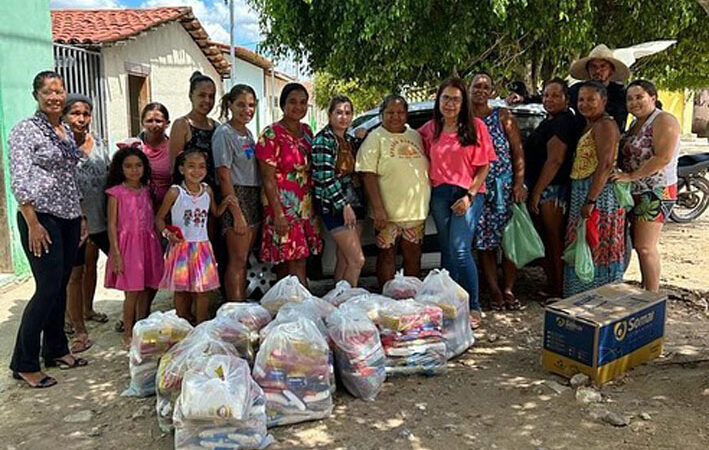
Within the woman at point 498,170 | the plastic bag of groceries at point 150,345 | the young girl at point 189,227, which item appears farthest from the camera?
the woman at point 498,170

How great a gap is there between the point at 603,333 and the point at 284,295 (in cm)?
187

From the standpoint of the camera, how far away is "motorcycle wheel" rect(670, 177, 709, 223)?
355 inches

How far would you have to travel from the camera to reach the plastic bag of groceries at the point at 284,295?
384 cm

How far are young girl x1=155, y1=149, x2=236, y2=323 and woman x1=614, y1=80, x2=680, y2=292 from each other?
9.15 feet

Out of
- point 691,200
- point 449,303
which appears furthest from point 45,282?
point 691,200

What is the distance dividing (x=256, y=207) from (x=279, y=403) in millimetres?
1540

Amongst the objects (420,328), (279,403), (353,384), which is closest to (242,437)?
(279,403)

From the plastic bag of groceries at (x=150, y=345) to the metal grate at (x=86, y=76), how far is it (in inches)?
227

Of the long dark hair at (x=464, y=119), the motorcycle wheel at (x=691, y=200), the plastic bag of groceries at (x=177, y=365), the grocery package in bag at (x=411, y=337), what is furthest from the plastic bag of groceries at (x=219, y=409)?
the motorcycle wheel at (x=691, y=200)

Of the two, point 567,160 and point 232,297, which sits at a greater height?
point 567,160

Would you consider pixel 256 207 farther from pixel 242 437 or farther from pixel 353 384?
pixel 242 437

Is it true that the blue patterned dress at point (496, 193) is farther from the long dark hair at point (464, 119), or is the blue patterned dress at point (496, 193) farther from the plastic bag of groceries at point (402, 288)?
the plastic bag of groceries at point (402, 288)

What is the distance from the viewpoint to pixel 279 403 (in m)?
3.20

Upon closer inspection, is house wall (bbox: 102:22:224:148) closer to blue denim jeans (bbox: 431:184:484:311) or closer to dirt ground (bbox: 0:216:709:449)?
dirt ground (bbox: 0:216:709:449)
